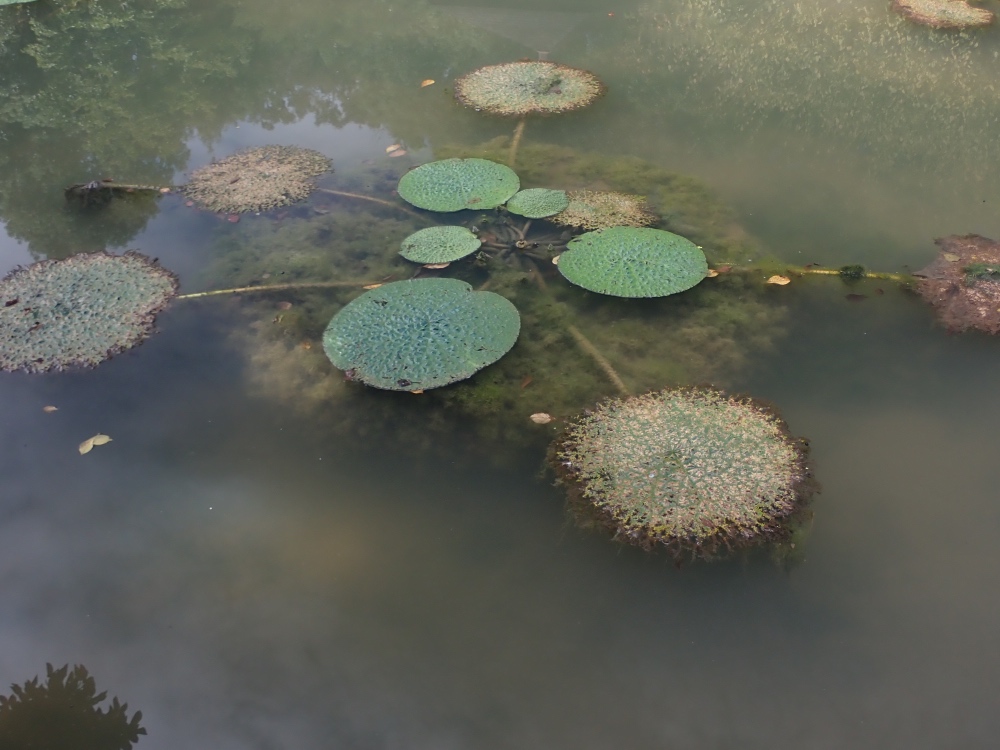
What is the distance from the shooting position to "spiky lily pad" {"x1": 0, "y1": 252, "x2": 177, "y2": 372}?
3131 mm

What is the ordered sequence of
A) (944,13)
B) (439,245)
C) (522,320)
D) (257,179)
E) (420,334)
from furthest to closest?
(944,13) → (257,179) → (439,245) → (522,320) → (420,334)

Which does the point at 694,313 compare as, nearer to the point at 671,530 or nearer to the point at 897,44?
the point at 671,530

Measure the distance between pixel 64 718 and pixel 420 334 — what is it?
5.95ft

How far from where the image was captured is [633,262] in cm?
336

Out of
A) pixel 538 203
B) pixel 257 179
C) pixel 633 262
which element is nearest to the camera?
pixel 633 262

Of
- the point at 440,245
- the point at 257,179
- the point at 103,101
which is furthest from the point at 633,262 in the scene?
the point at 103,101

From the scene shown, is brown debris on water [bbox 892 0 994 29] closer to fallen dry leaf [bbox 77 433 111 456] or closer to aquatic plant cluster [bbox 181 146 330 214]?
aquatic plant cluster [bbox 181 146 330 214]

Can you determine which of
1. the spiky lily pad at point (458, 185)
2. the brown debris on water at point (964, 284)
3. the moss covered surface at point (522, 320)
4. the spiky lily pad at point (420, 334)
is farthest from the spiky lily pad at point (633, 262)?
the brown debris on water at point (964, 284)

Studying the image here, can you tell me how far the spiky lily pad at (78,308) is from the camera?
3.13 meters

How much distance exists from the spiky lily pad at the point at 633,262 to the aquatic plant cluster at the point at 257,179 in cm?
176

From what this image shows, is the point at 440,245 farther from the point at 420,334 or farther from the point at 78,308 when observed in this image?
the point at 78,308

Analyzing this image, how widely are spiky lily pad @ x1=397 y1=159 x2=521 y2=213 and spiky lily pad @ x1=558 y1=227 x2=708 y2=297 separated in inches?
24.1

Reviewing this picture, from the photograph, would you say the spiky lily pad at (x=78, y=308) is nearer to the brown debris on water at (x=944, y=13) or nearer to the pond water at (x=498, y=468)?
the pond water at (x=498, y=468)

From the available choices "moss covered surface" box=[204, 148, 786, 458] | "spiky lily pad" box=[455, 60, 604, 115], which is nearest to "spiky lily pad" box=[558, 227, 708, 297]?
"moss covered surface" box=[204, 148, 786, 458]
